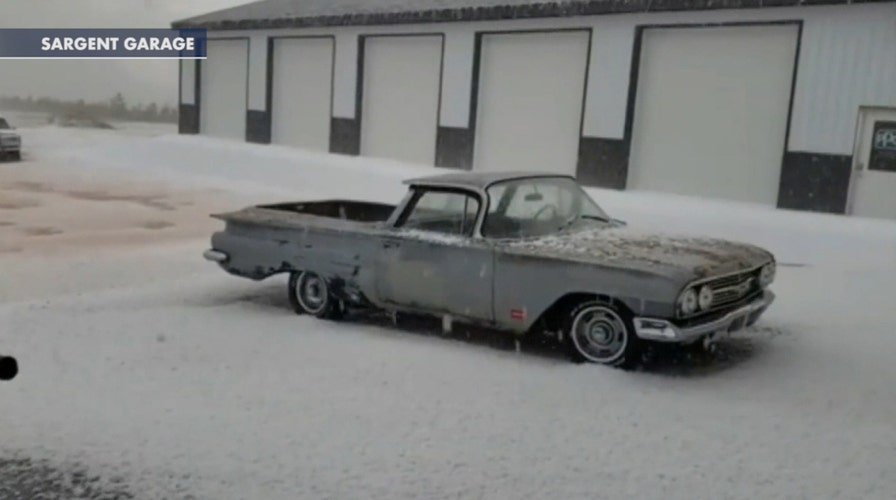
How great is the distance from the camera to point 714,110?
1630 cm

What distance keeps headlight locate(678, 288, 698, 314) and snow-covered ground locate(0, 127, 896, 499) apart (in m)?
0.50

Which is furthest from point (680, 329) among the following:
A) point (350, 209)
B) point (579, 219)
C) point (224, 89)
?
point (224, 89)

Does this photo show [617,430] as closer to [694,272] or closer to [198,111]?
[694,272]

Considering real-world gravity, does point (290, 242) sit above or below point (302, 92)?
below

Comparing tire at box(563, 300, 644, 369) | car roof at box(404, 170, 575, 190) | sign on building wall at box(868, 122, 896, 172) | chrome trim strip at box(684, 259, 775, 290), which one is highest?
sign on building wall at box(868, 122, 896, 172)

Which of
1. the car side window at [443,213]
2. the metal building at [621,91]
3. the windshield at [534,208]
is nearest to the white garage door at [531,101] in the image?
the metal building at [621,91]

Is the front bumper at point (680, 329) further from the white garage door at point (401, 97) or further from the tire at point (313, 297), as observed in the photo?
the white garage door at point (401, 97)

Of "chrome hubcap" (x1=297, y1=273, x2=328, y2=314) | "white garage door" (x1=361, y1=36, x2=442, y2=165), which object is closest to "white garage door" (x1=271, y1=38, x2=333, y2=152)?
"white garage door" (x1=361, y1=36, x2=442, y2=165)

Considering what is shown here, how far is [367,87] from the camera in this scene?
23.0m

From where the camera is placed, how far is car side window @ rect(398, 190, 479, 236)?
22.3ft

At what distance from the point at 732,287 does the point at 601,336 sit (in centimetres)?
104

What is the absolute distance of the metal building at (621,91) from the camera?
14.7 metres

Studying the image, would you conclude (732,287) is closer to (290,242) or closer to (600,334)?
(600,334)

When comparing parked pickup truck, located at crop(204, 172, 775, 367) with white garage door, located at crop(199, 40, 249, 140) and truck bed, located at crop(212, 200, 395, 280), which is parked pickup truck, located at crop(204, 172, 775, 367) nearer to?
truck bed, located at crop(212, 200, 395, 280)
